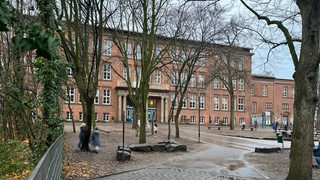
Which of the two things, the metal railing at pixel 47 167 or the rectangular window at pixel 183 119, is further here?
the rectangular window at pixel 183 119

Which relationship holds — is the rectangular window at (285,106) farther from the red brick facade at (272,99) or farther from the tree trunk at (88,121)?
the tree trunk at (88,121)


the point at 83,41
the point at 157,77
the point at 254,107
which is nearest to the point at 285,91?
the point at 254,107

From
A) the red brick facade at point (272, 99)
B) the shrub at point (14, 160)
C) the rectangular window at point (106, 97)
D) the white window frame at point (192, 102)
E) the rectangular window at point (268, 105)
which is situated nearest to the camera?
the shrub at point (14, 160)

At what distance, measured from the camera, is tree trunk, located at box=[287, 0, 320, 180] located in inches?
389

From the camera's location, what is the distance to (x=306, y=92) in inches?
390

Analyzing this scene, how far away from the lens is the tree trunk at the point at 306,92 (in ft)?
32.4

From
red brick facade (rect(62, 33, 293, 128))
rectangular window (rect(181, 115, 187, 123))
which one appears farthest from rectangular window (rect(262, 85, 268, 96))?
rectangular window (rect(181, 115, 187, 123))

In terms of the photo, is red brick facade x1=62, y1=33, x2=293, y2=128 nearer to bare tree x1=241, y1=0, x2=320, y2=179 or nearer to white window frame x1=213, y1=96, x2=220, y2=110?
white window frame x1=213, y1=96, x2=220, y2=110

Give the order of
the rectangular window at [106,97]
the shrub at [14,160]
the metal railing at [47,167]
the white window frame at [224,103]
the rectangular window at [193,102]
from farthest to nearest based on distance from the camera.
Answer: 1. the white window frame at [224,103]
2. the rectangular window at [193,102]
3. the rectangular window at [106,97]
4. the shrub at [14,160]
5. the metal railing at [47,167]

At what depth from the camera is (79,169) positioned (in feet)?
41.2

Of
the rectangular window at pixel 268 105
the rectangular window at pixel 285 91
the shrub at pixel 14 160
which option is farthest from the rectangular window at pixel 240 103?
the shrub at pixel 14 160

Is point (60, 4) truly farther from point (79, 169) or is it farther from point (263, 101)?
point (263, 101)

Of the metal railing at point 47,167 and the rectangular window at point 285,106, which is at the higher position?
the rectangular window at point 285,106

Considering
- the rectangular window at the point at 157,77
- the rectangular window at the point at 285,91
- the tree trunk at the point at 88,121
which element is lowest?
the tree trunk at the point at 88,121
